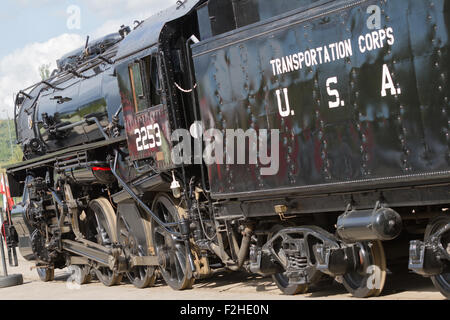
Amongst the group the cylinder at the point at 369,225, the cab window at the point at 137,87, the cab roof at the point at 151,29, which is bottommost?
the cylinder at the point at 369,225

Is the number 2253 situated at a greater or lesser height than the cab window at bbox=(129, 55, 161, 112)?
lesser

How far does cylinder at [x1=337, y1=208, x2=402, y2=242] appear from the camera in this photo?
23.3ft

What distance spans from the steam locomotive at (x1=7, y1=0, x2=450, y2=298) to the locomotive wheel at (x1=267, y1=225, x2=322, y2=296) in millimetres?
22

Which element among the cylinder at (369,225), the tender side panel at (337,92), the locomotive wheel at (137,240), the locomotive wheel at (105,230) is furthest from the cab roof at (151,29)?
the cylinder at (369,225)

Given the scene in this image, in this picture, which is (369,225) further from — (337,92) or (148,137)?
(148,137)

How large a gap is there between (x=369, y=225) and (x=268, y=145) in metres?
1.74

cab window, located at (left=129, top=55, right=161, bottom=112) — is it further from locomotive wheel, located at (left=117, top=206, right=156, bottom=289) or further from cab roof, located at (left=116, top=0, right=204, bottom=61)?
locomotive wheel, located at (left=117, top=206, right=156, bottom=289)

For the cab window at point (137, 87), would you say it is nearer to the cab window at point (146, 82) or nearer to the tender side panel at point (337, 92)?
the cab window at point (146, 82)

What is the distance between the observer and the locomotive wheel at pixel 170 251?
10570 mm

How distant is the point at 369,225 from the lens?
720 cm

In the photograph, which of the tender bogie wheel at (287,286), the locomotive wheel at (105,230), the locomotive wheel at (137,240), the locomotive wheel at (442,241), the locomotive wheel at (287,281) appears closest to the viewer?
the locomotive wheel at (442,241)

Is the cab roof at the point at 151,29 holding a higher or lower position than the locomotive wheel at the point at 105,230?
higher

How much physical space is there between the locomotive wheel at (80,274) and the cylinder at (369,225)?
7.07 meters

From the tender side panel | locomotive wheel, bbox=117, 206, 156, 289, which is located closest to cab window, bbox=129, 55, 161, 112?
the tender side panel
